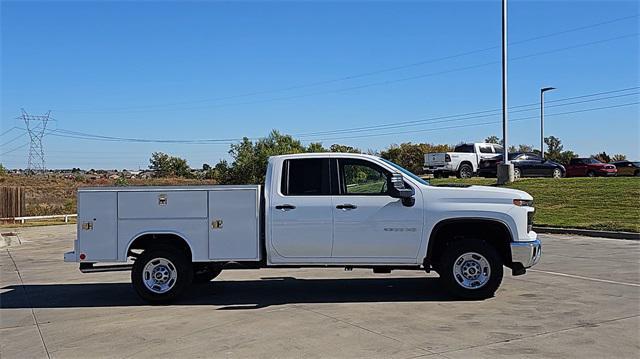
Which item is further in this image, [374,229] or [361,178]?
[361,178]

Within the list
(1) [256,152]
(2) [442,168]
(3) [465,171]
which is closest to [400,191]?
(2) [442,168]

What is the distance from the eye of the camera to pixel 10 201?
35.4m

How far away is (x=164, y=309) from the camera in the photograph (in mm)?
8680

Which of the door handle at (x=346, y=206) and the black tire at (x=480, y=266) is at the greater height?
the door handle at (x=346, y=206)

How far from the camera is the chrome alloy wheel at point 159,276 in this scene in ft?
29.6

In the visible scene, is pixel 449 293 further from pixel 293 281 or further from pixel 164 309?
pixel 164 309

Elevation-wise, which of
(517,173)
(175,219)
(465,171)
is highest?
(465,171)

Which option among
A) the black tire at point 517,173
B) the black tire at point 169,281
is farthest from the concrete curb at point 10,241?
the black tire at point 517,173

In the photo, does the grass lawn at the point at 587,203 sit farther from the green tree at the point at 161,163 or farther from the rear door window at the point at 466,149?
the green tree at the point at 161,163

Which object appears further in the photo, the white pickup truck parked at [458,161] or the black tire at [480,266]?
the white pickup truck parked at [458,161]

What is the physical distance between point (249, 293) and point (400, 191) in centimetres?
298

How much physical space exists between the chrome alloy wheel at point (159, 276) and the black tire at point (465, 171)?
26.3 metres

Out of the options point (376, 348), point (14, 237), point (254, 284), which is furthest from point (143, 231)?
point (14, 237)

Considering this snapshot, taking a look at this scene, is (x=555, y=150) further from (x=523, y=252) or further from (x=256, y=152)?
(x=523, y=252)
